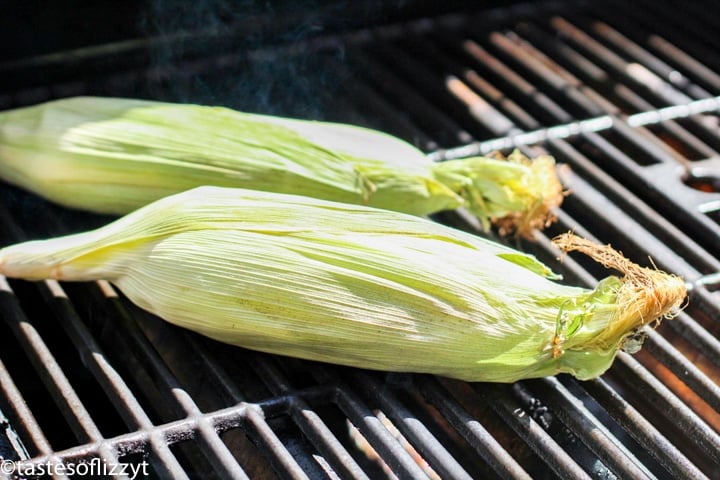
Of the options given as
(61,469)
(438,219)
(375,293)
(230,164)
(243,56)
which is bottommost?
(61,469)

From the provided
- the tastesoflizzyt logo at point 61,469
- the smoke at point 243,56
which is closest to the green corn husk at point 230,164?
the smoke at point 243,56

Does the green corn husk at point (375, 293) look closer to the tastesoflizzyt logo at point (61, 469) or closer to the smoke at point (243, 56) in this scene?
the tastesoflizzyt logo at point (61, 469)

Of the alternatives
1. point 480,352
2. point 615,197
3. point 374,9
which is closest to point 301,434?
point 480,352

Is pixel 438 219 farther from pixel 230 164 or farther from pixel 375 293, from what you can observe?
pixel 375 293

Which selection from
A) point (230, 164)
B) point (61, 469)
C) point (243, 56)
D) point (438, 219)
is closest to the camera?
point (61, 469)

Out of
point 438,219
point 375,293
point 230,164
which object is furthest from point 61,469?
point 438,219

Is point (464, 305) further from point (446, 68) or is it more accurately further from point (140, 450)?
point (446, 68)
